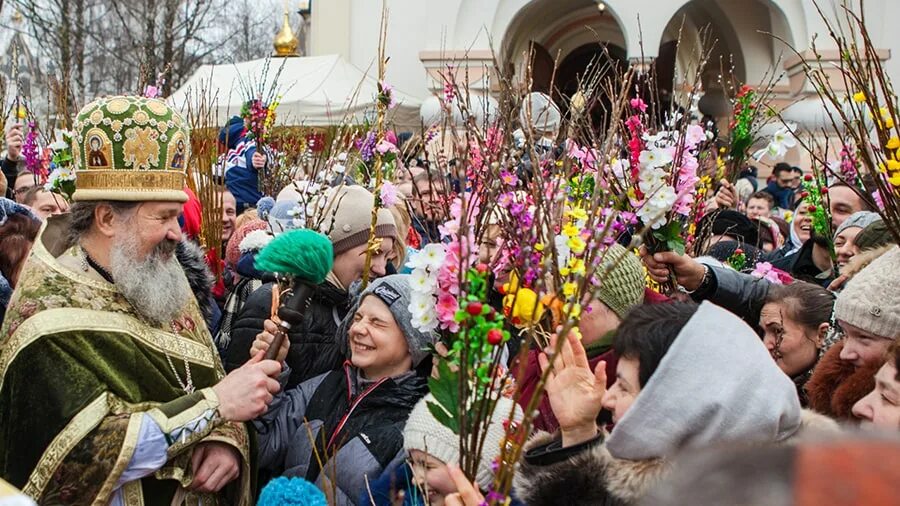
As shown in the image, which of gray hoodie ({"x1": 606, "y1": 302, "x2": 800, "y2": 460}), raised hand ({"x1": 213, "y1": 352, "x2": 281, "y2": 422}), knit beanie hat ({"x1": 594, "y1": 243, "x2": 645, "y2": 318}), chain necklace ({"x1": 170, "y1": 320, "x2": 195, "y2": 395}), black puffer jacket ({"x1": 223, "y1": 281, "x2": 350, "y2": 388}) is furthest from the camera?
black puffer jacket ({"x1": 223, "y1": 281, "x2": 350, "y2": 388})

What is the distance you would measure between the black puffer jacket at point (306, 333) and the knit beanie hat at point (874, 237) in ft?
7.35

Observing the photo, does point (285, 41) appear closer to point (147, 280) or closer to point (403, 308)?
point (403, 308)

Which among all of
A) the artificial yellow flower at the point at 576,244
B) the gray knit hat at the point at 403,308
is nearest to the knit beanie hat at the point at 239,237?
the gray knit hat at the point at 403,308

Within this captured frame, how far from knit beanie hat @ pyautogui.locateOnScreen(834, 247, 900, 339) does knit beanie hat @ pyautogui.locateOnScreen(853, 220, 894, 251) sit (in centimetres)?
106

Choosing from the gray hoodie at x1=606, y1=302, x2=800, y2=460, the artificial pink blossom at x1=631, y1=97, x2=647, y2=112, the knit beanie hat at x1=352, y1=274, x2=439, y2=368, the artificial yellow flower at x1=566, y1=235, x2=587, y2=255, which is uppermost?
the artificial pink blossom at x1=631, y1=97, x2=647, y2=112

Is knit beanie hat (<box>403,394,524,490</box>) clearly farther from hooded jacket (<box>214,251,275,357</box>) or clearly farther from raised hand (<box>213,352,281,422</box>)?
hooded jacket (<box>214,251,275,357</box>)

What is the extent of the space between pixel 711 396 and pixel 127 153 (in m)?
2.05

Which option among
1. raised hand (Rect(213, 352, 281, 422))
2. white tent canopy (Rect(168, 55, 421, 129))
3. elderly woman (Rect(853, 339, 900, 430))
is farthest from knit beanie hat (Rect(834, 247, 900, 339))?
white tent canopy (Rect(168, 55, 421, 129))

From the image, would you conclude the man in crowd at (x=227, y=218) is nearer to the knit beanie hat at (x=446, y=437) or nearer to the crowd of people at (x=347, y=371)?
the crowd of people at (x=347, y=371)

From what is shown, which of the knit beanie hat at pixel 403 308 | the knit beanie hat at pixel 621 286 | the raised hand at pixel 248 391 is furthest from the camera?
the knit beanie hat at pixel 403 308

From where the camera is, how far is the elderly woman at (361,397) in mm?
3422

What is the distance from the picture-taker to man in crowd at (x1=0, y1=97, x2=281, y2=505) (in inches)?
114

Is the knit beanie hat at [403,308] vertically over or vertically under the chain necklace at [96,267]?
under

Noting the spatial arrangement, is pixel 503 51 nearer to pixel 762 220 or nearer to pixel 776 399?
pixel 762 220
